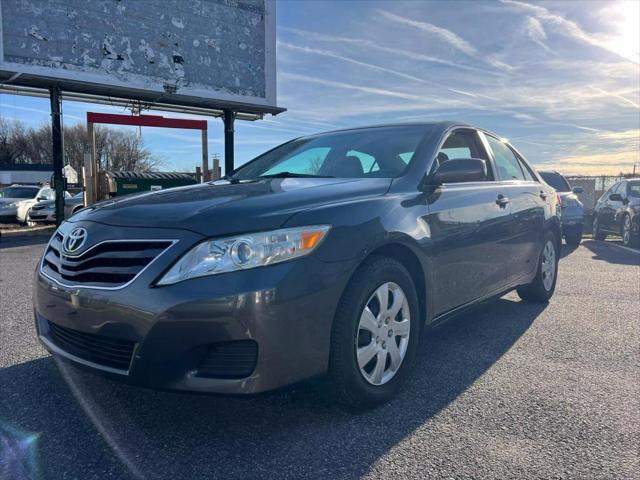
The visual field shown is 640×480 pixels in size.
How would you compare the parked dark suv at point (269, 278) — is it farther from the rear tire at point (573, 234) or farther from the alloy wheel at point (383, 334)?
the rear tire at point (573, 234)

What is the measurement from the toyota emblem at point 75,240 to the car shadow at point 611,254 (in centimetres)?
853

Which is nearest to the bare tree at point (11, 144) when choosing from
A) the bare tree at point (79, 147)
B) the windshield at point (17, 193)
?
the bare tree at point (79, 147)

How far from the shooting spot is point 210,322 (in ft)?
7.13

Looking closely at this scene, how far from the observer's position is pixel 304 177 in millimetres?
3508

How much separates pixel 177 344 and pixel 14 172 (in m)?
61.7

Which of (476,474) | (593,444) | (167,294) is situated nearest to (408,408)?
(476,474)

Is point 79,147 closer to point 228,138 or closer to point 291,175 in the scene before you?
point 228,138

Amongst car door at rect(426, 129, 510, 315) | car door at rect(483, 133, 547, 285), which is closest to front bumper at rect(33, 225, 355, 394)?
car door at rect(426, 129, 510, 315)

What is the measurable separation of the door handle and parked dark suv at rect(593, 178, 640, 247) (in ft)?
27.8

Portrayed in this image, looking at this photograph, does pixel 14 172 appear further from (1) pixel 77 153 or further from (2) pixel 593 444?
(2) pixel 593 444

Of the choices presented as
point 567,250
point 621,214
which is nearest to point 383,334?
point 567,250

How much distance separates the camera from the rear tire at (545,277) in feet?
16.7

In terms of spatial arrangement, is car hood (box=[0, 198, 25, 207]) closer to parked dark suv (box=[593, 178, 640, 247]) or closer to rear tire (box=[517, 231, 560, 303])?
rear tire (box=[517, 231, 560, 303])

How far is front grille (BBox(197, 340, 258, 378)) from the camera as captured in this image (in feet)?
7.30
